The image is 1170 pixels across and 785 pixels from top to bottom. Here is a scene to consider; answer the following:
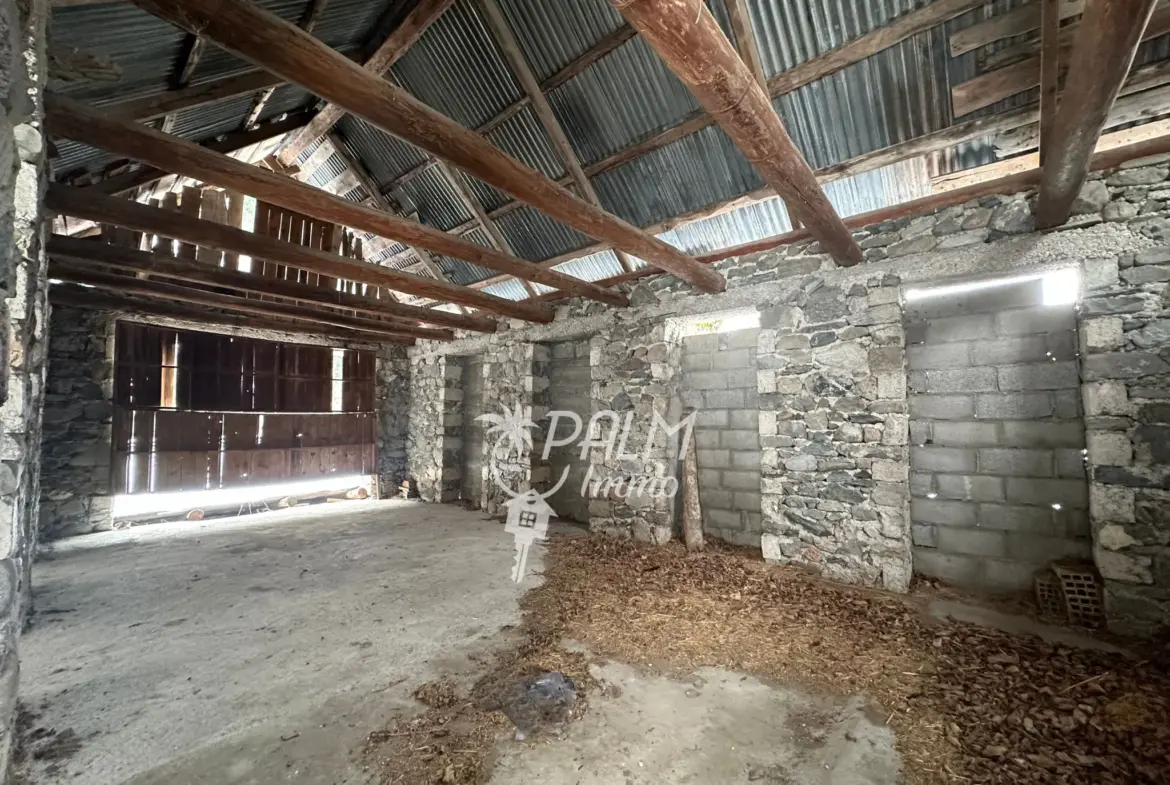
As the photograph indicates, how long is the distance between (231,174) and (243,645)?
9.84 ft

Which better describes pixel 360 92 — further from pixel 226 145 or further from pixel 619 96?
pixel 226 145

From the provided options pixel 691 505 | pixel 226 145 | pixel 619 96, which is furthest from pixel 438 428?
pixel 619 96

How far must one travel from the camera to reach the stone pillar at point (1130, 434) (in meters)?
2.77

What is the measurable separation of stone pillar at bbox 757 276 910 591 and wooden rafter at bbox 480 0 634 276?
89.6 inches

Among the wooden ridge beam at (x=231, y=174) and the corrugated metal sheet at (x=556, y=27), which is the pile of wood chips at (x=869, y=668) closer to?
the wooden ridge beam at (x=231, y=174)

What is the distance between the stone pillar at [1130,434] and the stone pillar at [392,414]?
9.18m

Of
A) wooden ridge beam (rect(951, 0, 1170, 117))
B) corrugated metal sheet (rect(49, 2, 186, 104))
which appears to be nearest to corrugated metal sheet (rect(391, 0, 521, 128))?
corrugated metal sheet (rect(49, 2, 186, 104))

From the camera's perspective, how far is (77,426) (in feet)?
18.7

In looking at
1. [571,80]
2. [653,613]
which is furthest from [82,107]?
[653,613]

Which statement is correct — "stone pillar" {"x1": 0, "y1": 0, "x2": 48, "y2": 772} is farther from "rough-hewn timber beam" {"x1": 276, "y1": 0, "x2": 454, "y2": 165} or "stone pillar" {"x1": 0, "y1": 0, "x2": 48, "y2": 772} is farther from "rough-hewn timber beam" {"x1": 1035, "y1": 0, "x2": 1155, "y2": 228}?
"rough-hewn timber beam" {"x1": 1035, "y1": 0, "x2": 1155, "y2": 228}

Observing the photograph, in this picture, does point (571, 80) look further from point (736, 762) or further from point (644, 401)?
point (736, 762)

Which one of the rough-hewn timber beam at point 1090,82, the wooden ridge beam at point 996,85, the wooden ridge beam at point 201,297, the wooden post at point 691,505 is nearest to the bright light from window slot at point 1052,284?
the rough-hewn timber beam at point 1090,82

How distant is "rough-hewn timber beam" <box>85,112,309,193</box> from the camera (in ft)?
12.6

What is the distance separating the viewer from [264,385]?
7.42m
